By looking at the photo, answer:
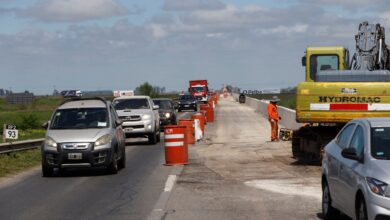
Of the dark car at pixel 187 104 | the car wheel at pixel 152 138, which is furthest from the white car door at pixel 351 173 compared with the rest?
the dark car at pixel 187 104

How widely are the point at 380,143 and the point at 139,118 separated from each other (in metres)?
20.8

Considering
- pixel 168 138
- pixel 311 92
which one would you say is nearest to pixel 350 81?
pixel 311 92

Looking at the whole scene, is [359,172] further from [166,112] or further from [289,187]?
[166,112]

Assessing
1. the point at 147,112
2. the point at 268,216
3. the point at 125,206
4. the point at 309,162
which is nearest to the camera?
the point at 268,216

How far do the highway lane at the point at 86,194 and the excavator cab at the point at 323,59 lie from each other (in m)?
6.77

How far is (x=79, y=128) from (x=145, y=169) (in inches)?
85.3

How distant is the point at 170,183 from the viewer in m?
15.9

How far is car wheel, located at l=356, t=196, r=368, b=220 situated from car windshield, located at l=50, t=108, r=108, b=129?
10.5m

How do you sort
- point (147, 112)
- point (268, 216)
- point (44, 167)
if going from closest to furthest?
1. point (268, 216)
2. point (44, 167)
3. point (147, 112)

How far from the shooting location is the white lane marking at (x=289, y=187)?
13992 millimetres

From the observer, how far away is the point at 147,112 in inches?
1182

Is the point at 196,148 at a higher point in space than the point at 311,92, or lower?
lower

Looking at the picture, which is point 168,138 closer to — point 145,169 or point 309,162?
point 145,169

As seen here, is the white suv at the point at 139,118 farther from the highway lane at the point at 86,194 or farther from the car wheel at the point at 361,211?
the car wheel at the point at 361,211
